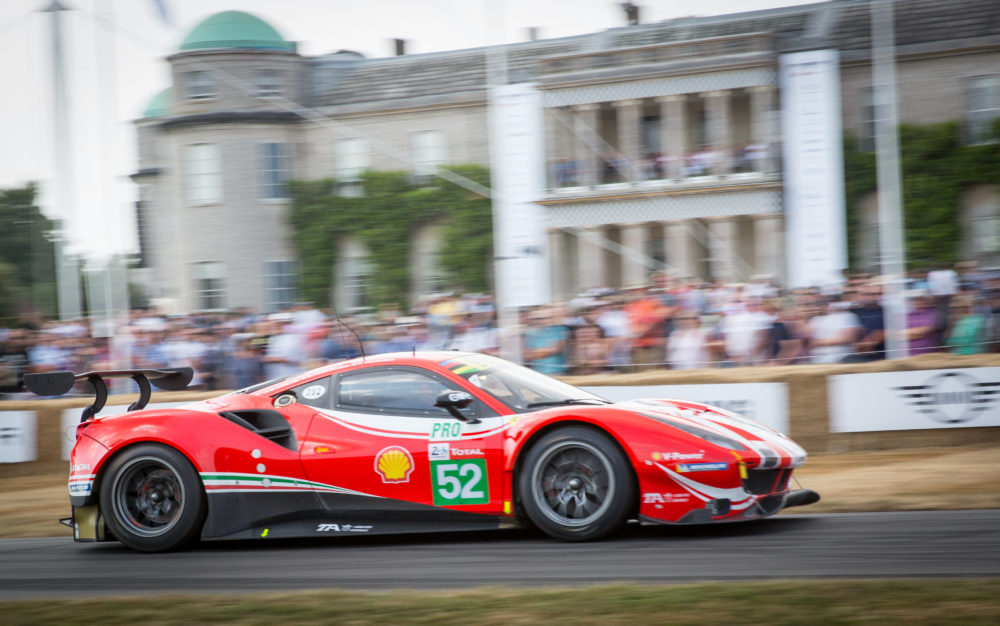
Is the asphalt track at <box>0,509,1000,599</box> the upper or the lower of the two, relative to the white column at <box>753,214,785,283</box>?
lower

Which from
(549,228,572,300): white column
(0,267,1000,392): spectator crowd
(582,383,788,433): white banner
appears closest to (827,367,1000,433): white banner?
(582,383,788,433): white banner

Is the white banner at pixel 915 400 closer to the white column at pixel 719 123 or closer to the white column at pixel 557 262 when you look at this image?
the white column at pixel 719 123

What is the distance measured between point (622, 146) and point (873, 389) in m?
21.5

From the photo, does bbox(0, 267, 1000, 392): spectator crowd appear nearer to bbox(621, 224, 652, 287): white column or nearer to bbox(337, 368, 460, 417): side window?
bbox(337, 368, 460, 417): side window

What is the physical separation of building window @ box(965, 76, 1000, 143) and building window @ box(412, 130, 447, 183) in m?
14.3

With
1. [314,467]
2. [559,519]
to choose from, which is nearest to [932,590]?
[559,519]

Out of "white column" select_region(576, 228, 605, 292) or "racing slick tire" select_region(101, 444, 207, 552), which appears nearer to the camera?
"racing slick tire" select_region(101, 444, 207, 552)

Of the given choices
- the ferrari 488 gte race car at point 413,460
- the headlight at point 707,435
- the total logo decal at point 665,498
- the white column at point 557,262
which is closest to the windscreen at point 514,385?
the ferrari 488 gte race car at point 413,460

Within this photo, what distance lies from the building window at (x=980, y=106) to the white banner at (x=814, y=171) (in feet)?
10.5

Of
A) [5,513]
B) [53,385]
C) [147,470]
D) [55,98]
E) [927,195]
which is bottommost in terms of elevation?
[5,513]

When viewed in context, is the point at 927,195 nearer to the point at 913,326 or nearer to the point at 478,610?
the point at 913,326

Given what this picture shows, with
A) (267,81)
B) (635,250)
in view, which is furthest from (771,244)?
(267,81)

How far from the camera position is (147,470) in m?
7.57

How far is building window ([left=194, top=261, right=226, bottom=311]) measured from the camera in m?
34.3
